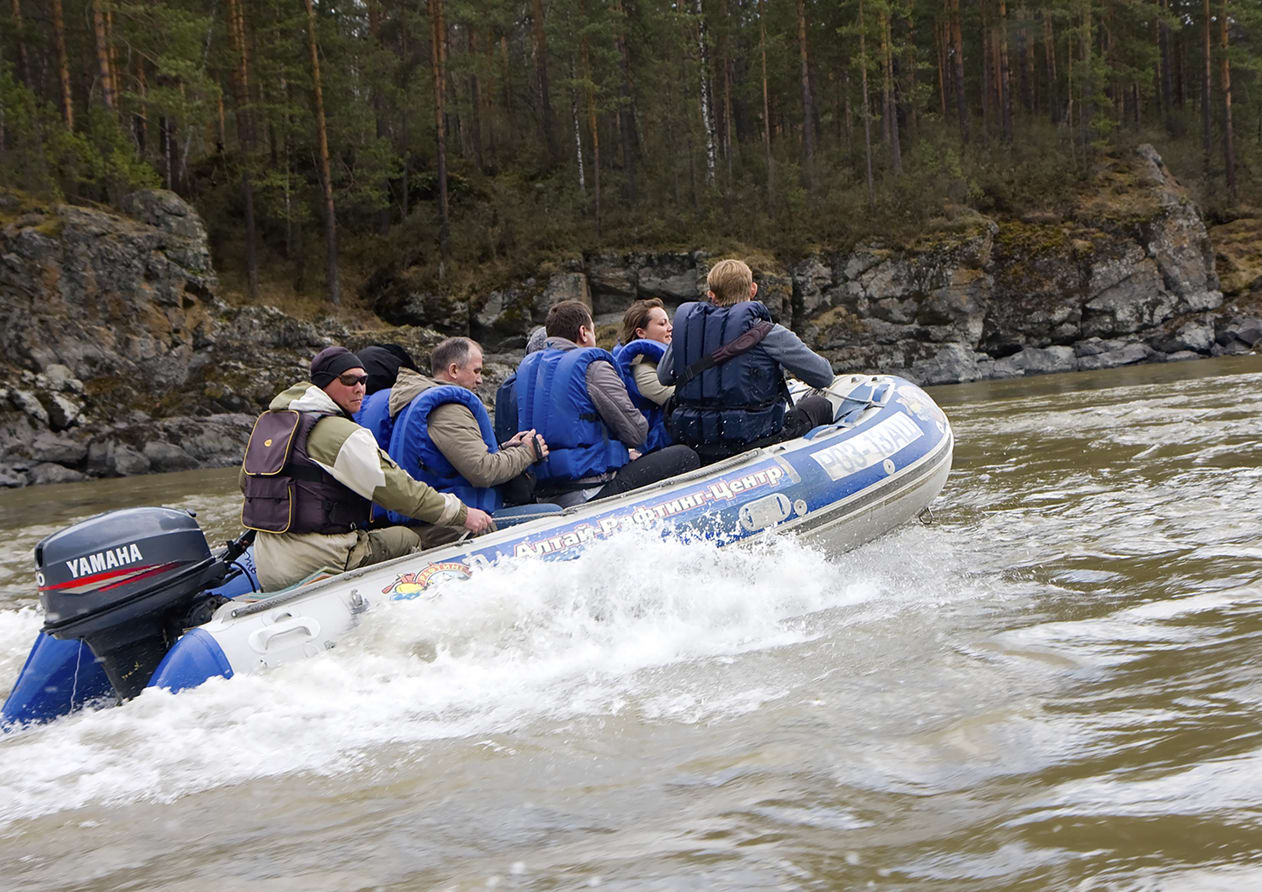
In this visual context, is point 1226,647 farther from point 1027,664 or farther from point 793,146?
point 793,146

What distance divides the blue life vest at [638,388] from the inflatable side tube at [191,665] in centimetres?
275

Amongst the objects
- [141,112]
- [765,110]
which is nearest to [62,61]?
[141,112]

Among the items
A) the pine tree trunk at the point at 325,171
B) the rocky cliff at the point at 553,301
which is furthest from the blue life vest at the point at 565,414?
the pine tree trunk at the point at 325,171

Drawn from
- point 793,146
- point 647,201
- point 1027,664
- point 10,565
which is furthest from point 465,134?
point 1027,664

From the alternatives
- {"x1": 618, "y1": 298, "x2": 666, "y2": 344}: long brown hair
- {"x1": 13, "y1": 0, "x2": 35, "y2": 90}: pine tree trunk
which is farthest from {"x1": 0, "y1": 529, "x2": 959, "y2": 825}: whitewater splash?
{"x1": 13, "y1": 0, "x2": 35, "y2": 90}: pine tree trunk

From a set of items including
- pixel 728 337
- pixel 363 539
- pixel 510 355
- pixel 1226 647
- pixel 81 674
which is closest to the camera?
pixel 1226 647

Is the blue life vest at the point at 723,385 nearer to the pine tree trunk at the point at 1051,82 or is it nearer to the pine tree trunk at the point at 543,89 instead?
the pine tree trunk at the point at 543,89

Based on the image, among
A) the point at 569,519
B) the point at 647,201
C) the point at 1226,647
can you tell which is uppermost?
the point at 647,201

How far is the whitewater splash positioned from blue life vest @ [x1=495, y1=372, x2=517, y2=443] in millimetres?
1315

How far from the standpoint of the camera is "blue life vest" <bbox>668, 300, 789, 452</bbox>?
528 cm

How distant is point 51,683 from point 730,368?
11.0ft

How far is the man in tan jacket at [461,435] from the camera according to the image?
179 inches

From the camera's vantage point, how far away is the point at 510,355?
2217cm

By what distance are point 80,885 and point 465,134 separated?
30.3m
